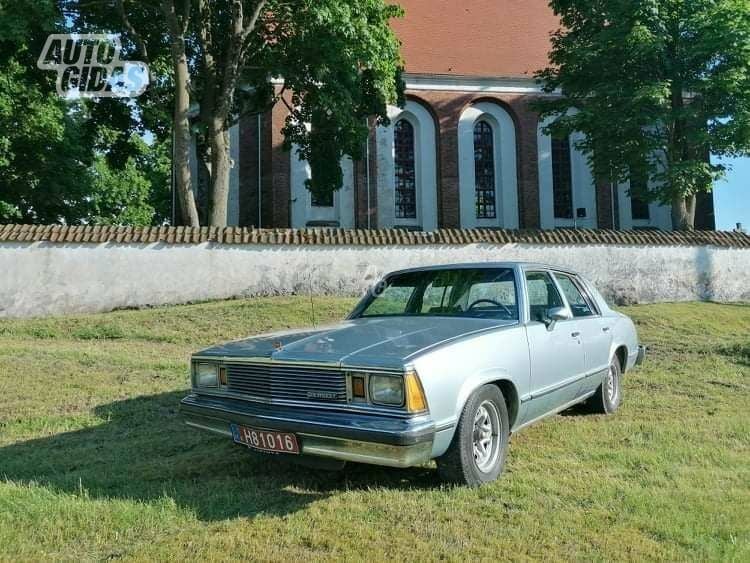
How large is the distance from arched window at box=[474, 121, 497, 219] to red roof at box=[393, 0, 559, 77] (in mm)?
2676

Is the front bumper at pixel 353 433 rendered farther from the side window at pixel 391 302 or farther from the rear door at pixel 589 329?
the rear door at pixel 589 329

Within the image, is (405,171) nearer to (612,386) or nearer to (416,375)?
(612,386)

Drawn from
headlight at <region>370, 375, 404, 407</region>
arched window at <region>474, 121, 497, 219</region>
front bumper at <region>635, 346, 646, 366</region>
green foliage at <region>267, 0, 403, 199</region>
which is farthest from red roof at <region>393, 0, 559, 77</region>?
headlight at <region>370, 375, 404, 407</region>

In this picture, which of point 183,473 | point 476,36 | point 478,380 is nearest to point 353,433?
point 478,380

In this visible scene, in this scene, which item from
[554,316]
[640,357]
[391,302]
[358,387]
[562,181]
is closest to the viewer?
[358,387]

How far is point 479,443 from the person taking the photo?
381cm

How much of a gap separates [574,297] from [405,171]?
22.5 meters

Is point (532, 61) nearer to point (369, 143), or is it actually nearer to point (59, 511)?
point (369, 143)

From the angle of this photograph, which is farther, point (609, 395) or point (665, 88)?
point (665, 88)

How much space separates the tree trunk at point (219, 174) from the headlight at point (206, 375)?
13.3 m

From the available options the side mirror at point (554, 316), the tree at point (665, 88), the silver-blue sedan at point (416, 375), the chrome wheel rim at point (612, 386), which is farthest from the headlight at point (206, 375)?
the tree at point (665, 88)

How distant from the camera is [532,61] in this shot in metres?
28.4

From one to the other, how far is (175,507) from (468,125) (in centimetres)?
2622

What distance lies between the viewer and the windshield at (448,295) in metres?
4.55
